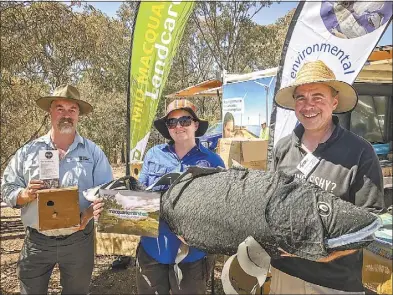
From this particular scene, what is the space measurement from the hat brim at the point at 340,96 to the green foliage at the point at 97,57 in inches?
134

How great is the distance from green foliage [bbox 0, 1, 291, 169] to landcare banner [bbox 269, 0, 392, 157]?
2948mm

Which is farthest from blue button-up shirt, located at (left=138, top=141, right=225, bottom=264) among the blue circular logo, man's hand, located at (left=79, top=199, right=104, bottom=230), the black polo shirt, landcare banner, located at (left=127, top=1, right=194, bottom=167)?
landcare banner, located at (left=127, top=1, right=194, bottom=167)

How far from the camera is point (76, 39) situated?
504cm

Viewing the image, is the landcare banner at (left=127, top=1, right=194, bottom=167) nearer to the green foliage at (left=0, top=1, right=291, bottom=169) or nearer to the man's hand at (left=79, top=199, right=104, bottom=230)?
the green foliage at (left=0, top=1, right=291, bottom=169)

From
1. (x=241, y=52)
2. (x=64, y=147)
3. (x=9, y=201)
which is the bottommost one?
(x=9, y=201)

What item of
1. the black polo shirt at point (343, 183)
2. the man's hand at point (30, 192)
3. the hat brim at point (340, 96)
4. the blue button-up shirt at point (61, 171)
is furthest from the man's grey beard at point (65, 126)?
the black polo shirt at point (343, 183)

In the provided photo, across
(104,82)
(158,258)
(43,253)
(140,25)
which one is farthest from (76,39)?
(104,82)

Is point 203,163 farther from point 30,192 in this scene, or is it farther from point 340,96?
point 30,192

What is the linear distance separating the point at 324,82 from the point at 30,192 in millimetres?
1767

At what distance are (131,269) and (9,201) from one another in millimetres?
2342

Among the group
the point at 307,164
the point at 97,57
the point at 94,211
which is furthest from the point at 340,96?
the point at 97,57

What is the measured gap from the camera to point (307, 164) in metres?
1.68

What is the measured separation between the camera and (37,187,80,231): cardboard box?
199 centimetres

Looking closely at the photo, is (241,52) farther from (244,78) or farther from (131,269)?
(131,269)
